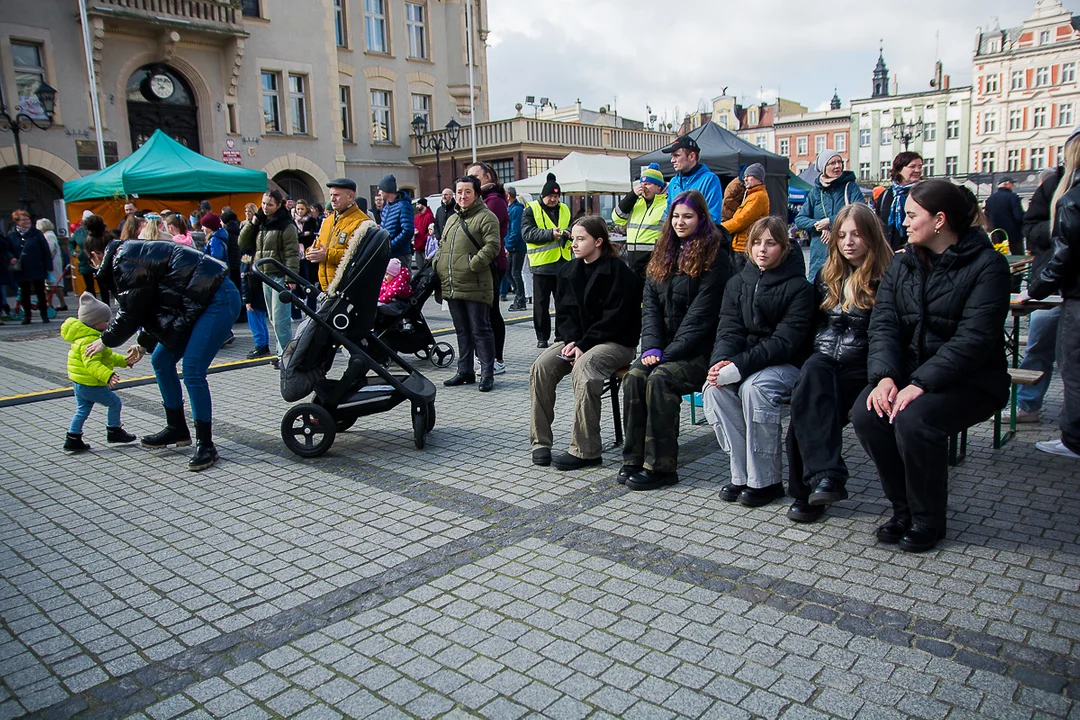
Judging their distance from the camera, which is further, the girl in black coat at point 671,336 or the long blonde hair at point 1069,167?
the girl in black coat at point 671,336

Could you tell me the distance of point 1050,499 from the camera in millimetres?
4383

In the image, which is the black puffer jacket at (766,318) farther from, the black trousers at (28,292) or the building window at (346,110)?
the building window at (346,110)

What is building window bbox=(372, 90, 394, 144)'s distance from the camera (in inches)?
1189

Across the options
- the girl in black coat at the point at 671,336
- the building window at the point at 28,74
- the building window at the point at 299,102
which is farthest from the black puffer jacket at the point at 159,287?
the building window at the point at 299,102

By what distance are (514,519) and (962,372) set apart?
2.33m

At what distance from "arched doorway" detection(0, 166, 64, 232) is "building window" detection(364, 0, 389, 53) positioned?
41.4 feet

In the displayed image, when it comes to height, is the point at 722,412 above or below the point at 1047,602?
above

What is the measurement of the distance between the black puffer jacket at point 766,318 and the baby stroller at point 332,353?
2280 mm

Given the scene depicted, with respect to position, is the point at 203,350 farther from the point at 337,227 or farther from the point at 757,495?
the point at 757,495

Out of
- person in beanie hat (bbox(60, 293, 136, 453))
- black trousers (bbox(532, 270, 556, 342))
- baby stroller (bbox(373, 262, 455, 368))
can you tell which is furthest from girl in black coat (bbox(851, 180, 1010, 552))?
black trousers (bbox(532, 270, 556, 342))

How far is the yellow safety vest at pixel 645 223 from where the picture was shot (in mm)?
7590

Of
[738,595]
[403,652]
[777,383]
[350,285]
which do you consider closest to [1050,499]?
[777,383]

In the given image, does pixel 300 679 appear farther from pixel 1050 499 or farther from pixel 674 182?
pixel 674 182

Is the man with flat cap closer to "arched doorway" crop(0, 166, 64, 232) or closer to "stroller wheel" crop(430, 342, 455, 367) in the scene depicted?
"stroller wheel" crop(430, 342, 455, 367)
